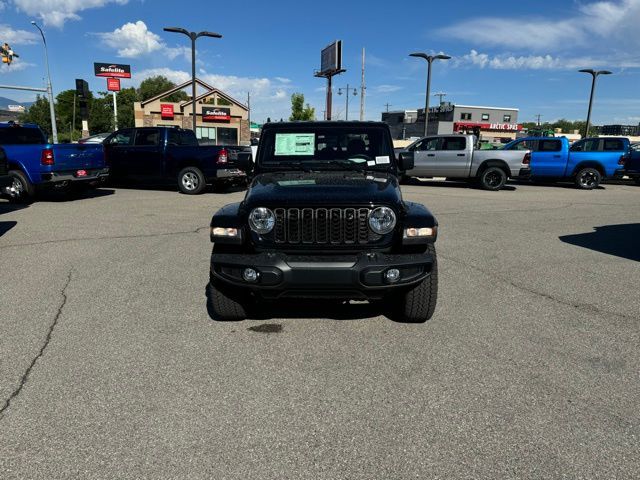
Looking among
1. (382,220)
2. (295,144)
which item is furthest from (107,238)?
(382,220)

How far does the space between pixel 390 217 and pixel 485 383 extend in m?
1.35

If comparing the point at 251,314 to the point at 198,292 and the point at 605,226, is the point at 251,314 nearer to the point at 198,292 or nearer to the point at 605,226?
the point at 198,292

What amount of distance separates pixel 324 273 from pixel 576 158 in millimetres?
17507

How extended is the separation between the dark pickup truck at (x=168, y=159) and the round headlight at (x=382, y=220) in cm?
989

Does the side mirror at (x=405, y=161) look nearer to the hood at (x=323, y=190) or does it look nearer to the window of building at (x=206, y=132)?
the hood at (x=323, y=190)

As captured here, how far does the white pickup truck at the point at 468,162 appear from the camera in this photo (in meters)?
16.5

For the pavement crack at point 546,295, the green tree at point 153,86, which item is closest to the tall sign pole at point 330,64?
the pavement crack at point 546,295

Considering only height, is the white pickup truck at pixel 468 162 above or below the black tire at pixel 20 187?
above

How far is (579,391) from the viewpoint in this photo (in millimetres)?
3051

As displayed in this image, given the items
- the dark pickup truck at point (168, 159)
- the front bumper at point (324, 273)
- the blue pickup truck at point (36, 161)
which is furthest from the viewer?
the dark pickup truck at point (168, 159)

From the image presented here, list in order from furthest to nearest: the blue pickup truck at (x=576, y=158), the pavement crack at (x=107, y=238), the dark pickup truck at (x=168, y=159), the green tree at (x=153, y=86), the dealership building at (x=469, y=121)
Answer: the green tree at (x=153, y=86)
the dealership building at (x=469, y=121)
the blue pickup truck at (x=576, y=158)
the dark pickup truck at (x=168, y=159)
the pavement crack at (x=107, y=238)

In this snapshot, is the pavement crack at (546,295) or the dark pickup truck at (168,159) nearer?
the pavement crack at (546,295)

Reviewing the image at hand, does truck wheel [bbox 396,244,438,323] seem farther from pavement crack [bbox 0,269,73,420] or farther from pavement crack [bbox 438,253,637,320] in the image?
pavement crack [bbox 0,269,73,420]

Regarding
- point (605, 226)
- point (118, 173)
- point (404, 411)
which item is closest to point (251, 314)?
point (404, 411)
